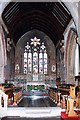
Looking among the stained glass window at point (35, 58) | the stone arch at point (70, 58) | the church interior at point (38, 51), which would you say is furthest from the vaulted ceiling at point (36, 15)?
the stained glass window at point (35, 58)

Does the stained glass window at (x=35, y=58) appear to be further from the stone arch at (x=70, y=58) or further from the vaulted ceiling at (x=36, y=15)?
the stone arch at (x=70, y=58)

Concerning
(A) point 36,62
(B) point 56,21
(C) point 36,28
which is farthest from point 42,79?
(B) point 56,21

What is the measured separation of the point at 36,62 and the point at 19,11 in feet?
43.0

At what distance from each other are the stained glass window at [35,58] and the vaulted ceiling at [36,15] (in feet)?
9.99

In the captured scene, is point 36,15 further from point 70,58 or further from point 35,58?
point 35,58

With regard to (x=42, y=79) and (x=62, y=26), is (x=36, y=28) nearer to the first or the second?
(x=42, y=79)

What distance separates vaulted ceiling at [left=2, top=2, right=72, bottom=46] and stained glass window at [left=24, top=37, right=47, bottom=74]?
305 cm

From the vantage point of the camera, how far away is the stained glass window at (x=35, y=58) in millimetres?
38938

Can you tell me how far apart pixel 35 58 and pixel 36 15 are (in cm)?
911

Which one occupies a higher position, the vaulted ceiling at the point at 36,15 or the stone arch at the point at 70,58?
the vaulted ceiling at the point at 36,15

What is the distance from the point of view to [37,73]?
1469 inches

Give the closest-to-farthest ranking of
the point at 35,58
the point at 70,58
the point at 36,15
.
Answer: the point at 70,58
the point at 36,15
the point at 35,58

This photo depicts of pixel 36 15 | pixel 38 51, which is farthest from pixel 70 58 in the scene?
pixel 38 51

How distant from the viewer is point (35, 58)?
1560 inches
